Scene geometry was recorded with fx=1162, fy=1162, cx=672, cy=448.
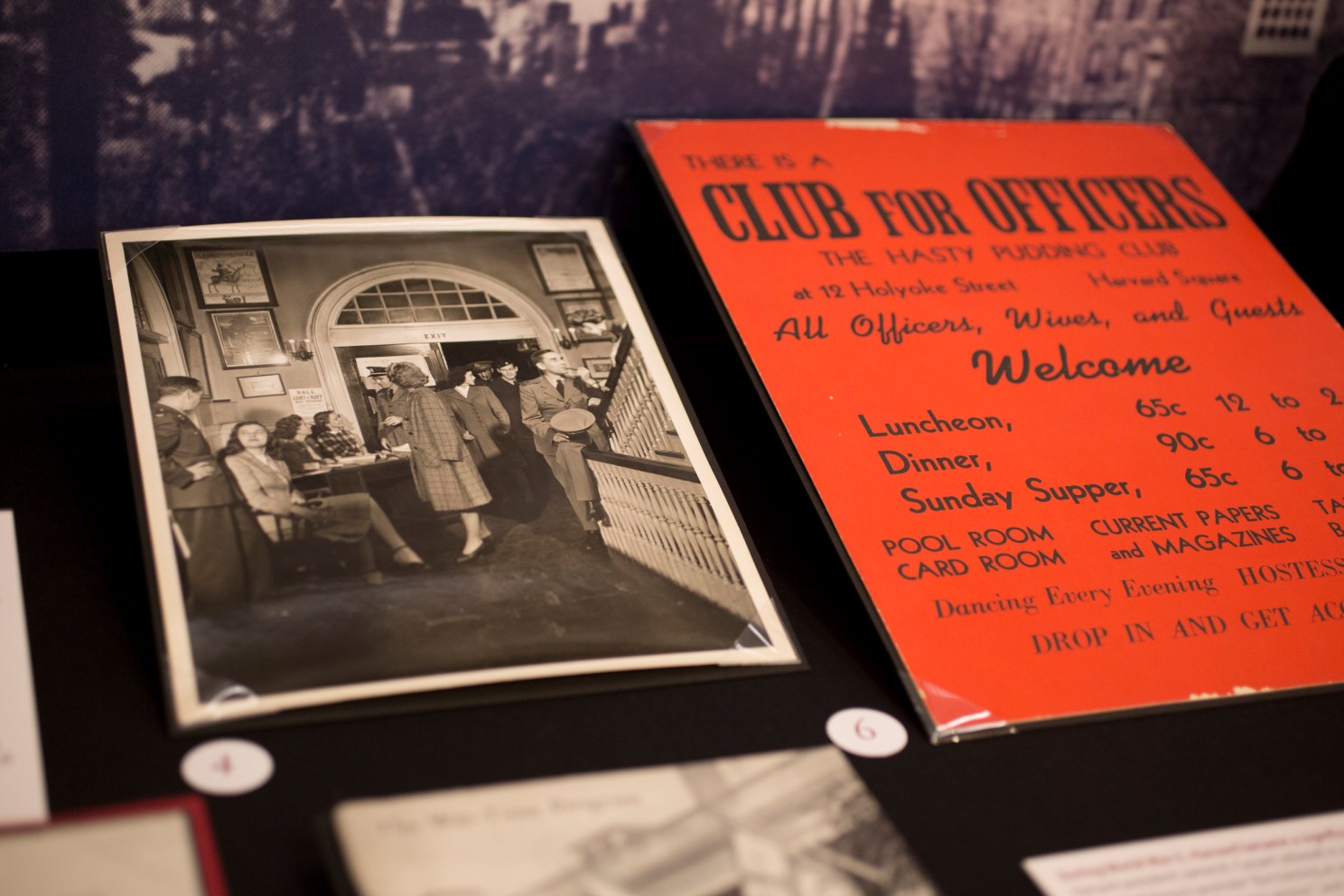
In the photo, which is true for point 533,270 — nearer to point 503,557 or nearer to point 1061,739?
point 503,557

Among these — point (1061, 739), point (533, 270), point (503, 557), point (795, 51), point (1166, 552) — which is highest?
point (795, 51)

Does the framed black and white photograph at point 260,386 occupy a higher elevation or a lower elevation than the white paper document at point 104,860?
higher

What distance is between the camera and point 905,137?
1415 millimetres

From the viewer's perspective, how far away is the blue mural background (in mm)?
1189

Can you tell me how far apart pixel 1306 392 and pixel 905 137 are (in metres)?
0.53

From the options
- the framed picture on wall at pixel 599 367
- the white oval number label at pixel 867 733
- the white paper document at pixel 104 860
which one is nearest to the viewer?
the white paper document at pixel 104 860

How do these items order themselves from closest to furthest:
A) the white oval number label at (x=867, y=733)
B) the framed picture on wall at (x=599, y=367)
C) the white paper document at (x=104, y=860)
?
1. the white paper document at (x=104, y=860)
2. the white oval number label at (x=867, y=733)
3. the framed picture on wall at (x=599, y=367)

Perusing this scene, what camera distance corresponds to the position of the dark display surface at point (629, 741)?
0.80 meters

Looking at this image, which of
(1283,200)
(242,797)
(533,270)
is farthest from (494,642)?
(1283,200)

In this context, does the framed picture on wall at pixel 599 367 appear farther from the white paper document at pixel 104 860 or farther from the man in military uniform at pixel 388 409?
the white paper document at pixel 104 860

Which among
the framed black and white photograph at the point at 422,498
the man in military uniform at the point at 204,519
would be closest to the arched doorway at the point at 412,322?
the framed black and white photograph at the point at 422,498

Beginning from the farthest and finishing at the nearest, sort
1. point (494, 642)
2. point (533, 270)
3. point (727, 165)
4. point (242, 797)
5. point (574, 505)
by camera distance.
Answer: point (727, 165)
point (533, 270)
point (574, 505)
point (494, 642)
point (242, 797)

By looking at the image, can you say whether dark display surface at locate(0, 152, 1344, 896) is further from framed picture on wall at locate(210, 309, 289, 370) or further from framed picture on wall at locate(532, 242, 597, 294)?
framed picture on wall at locate(532, 242, 597, 294)
